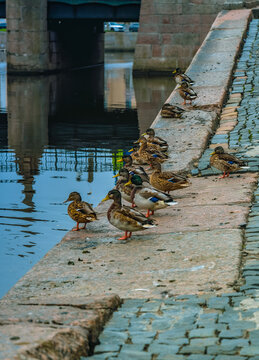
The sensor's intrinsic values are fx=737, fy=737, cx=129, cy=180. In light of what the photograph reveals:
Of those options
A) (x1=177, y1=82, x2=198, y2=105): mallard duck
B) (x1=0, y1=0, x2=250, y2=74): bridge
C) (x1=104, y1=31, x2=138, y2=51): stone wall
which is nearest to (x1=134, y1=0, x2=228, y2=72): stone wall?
(x1=0, y1=0, x2=250, y2=74): bridge

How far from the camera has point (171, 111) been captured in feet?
40.4

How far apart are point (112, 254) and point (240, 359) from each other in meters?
2.55

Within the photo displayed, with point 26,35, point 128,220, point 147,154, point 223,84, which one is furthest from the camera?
point 26,35

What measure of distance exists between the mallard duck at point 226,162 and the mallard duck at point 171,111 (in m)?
3.21

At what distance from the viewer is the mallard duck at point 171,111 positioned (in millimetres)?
12266

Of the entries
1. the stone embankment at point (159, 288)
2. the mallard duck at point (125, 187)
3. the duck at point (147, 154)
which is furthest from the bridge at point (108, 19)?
the mallard duck at point (125, 187)

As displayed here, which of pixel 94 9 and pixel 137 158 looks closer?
pixel 137 158

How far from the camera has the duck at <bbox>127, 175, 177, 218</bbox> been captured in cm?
761

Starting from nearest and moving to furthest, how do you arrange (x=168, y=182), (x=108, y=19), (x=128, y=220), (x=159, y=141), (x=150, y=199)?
(x=128, y=220), (x=150, y=199), (x=168, y=182), (x=159, y=141), (x=108, y=19)

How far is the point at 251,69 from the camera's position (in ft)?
52.2

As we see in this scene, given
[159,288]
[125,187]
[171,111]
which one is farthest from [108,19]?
[159,288]

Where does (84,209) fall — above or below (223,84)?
below

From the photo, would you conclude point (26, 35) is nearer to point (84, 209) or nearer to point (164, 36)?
point (164, 36)

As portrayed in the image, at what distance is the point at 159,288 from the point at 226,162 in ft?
12.1
